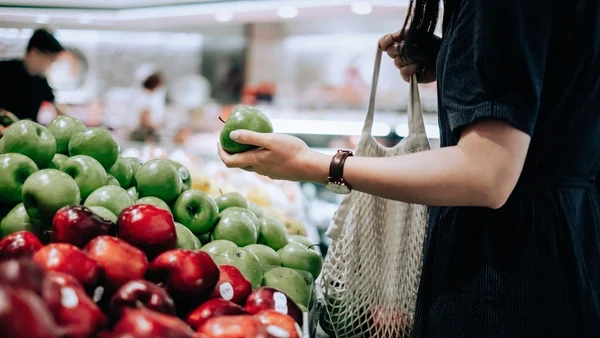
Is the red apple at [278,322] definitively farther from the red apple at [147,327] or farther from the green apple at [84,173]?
the green apple at [84,173]

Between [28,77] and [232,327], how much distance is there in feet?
A: 12.9

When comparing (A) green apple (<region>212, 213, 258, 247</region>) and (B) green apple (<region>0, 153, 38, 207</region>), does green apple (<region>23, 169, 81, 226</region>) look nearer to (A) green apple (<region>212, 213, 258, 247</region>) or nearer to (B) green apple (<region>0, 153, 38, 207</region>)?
(B) green apple (<region>0, 153, 38, 207</region>)

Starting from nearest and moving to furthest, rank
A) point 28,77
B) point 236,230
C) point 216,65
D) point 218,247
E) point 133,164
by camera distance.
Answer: point 218,247 < point 236,230 < point 133,164 < point 28,77 < point 216,65

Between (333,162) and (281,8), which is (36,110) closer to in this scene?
(281,8)

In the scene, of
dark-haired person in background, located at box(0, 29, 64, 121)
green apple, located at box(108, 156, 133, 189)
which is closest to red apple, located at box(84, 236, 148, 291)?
green apple, located at box(108, 156, 133, 189)

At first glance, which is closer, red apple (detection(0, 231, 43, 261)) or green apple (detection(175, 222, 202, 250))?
red apple (detection(0, 231, 43, 261))

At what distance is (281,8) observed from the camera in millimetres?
6023

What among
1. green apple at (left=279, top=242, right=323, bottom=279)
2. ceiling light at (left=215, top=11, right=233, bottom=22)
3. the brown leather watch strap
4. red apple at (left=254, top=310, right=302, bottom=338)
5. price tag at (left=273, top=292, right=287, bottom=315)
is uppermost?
ceiling light at (left=215, top=11, right=233, bottom=22)

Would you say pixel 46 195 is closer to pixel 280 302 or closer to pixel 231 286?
pixel 231 286

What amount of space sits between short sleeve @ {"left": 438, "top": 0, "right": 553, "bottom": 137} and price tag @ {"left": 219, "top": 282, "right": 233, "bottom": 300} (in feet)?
1.78

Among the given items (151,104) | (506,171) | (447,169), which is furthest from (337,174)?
(151,104)

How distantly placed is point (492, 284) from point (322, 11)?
205 inches

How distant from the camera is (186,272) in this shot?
37.8 inches

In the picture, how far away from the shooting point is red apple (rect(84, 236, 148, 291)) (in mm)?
933
